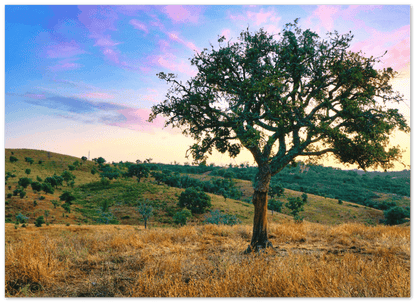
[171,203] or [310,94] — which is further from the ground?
[310,94]

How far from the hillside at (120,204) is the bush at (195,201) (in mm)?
2606

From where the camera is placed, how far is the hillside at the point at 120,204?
2618 inches

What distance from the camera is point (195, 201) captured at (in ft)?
276

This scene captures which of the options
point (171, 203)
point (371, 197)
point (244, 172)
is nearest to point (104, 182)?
point (171, 203)

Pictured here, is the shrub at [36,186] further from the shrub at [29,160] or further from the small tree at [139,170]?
the shrub at [29,160]

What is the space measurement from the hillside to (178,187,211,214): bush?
2.61 metres

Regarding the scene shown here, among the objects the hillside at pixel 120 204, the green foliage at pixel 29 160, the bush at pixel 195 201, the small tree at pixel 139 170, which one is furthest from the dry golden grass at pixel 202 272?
the green foliage at pixel 29 160

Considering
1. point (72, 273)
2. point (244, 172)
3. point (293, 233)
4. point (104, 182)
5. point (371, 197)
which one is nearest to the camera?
point (72, 273)

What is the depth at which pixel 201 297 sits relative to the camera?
5.32 meters

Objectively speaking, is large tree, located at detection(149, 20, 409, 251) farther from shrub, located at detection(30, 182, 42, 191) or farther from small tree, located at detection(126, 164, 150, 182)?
small tree, located at detection(126, 164, 150, 182)

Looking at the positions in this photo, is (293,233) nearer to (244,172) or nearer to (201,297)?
(201,297)

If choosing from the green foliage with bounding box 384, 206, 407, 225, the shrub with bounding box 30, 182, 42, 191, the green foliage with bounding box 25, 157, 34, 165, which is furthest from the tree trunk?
the green foliage with bounding box 25, 157, 34, 165

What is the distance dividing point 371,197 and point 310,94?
13657 cm

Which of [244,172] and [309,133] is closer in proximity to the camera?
[309,133]
